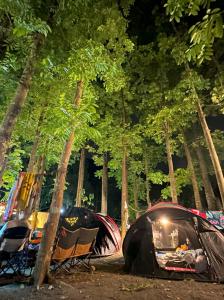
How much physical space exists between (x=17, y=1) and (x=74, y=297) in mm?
5697

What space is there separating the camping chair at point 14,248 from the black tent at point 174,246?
8.96ft

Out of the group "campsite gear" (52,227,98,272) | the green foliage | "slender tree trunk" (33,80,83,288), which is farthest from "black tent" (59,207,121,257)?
"slender tree trunk" (33,80,83,288)

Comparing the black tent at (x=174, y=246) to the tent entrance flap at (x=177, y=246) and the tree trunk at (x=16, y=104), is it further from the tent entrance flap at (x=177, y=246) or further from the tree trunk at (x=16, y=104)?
the tree trunk at (x=16, y=104)

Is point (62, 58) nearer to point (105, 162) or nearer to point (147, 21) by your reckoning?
point (147, 21)

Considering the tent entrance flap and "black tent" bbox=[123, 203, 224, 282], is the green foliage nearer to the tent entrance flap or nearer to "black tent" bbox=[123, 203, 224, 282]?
"black tent" bbox=[123, 203, 224, 282]

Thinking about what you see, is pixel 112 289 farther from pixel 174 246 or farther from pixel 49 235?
pixel 174 246

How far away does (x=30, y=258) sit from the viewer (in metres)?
5.92

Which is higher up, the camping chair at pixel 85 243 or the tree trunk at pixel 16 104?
the tree trunk at pixel 16 104

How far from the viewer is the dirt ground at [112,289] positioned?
164 inches

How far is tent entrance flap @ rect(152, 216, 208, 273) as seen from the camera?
18.7ft

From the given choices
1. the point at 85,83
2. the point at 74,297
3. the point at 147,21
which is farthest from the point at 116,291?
the point at 147,21

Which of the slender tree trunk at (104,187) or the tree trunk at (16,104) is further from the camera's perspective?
the slender tree trunk at (104,187)

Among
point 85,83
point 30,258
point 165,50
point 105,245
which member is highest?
point 165,50

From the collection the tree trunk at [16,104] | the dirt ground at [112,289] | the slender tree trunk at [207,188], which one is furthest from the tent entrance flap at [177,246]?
the slender tree trunk at [207,188]
